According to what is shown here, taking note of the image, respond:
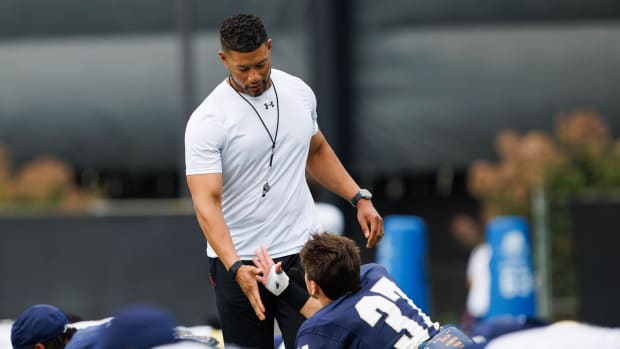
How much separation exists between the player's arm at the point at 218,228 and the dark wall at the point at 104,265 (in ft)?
19.6

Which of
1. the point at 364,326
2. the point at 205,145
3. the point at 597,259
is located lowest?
the point at 597,259

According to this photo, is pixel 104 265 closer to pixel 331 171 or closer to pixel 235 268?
pixel 331 171

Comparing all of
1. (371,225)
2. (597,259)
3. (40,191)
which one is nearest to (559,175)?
(597,259)

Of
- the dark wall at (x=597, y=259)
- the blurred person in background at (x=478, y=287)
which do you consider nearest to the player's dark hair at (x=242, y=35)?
the dark wall at (x=597, y=259)

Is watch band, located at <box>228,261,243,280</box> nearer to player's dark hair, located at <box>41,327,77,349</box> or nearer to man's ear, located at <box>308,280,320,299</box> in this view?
man's ear, located at <box>308,280,320,299</box>

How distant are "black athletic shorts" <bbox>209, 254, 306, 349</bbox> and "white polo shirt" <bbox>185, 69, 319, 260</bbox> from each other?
82 millimetres

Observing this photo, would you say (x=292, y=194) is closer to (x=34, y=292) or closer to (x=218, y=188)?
(x=218, y=188)

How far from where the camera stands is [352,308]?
5.06 m

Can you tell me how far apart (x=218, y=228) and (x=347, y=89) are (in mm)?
8949

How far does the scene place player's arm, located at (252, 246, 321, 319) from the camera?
5281 mm

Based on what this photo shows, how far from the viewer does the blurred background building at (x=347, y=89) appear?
532 inches

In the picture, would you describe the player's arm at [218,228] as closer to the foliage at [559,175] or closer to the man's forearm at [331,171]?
the man's forearm at [331,171]

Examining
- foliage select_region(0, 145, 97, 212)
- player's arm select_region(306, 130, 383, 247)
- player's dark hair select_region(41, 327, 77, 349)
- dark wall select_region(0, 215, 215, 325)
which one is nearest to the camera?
player's dark hair select_region(41, 327, 77, 349)

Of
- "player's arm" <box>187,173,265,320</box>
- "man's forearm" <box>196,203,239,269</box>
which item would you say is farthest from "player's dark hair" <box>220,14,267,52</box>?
"man's forearm" <box>196,203,239,269</box>
